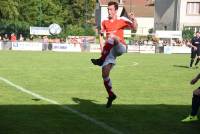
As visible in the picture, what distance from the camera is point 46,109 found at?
10250 mm

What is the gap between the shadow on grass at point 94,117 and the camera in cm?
816

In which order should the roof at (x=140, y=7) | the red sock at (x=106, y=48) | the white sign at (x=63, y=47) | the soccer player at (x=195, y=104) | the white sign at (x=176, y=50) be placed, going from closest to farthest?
1. the soccer player at (x=195, y=104)
2. the red sock at (x=106, y=48)
3. the white sign at (x=63, y=47)
4. the white sign at (x=176, y=50)
5. the roof at (x=140, y=7)

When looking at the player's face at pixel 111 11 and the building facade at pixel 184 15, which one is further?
the building facade at pixel 184 15

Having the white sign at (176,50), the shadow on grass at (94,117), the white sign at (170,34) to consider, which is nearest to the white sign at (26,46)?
the white sign at (176,50)

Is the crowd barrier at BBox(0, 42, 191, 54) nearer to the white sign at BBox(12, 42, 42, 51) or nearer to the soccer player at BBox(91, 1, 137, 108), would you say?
the white sign at BBox(12, 42, 42, 51)

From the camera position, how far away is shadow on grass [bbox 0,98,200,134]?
26.8ft

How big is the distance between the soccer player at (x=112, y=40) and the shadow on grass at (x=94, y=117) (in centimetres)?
73

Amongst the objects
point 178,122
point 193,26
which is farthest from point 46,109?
point 193,26

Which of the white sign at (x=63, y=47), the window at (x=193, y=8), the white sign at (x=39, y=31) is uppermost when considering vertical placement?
the window at (x=193, y=8)

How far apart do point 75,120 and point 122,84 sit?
24.5 ft

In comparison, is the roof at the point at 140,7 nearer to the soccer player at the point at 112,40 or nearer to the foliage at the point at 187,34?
the foliage at the point at 187,34

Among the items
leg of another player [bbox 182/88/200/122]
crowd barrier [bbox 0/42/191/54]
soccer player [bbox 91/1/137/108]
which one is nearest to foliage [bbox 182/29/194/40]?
crowd barrier [bbox 0/42/191/54]

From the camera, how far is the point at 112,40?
1092cm

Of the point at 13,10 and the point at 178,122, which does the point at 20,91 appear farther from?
the point at 13,10
